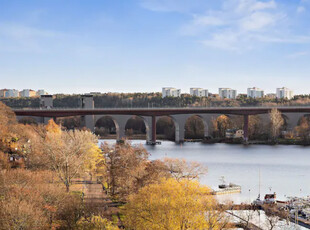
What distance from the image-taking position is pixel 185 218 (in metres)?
18.0

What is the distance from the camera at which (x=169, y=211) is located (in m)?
18.0

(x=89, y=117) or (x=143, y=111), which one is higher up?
(x=143, y=111)

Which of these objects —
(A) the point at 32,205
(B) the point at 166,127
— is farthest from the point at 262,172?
(B) the point at 166,127

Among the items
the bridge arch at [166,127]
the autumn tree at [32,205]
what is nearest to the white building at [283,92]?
the bridge arch at [166,127]

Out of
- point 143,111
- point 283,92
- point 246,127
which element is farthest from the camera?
point 283,92

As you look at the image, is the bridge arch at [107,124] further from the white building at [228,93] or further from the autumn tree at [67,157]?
the autumn tree at [67,157]

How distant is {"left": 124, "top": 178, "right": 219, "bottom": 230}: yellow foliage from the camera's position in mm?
17938

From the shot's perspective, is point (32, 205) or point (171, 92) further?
point (171, 92)

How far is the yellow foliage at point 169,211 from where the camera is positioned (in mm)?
17938

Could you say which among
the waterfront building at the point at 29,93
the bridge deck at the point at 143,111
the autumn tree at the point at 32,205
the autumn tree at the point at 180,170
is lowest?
the autumn tree at the point at 180,170

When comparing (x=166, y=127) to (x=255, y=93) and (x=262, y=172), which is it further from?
(x=262, y=172)

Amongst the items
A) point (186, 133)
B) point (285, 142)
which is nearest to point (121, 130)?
point (186, 133)

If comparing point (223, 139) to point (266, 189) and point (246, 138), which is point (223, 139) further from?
point (266, 189)

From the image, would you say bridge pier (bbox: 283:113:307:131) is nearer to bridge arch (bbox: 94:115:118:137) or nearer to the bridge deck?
the bridge deck
